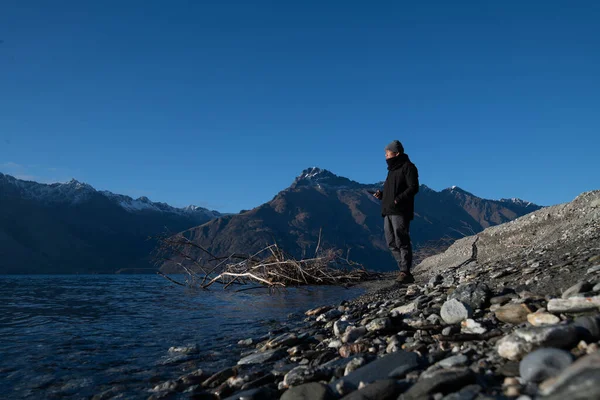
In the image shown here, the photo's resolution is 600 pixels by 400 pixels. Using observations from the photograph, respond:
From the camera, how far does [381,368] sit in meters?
3.01

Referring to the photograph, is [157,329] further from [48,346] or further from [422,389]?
[422,389]

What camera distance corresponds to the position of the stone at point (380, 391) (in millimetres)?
2494

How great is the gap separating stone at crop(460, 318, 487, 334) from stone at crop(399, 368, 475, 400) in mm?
1195

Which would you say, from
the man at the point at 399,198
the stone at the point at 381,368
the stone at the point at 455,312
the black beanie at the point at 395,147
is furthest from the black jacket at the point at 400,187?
the stone at the point at 381,368

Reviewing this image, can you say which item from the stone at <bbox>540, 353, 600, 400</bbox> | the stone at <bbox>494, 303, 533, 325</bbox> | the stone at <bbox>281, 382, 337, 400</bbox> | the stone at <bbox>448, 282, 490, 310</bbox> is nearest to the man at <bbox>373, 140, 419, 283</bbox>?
the stone at <bbox>448, 282, 490, 310</bbox>

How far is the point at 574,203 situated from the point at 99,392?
11373 mm

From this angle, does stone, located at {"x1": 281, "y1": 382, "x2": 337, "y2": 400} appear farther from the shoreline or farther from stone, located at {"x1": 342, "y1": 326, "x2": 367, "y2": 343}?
stone, located at {"x1": 342, "y1": 326, "x2": 367, "y2": 343}

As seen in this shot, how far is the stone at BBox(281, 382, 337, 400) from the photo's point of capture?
2.78m

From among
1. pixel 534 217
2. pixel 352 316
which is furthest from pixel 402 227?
pixel 534 217

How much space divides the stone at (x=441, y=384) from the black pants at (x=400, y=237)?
22.1 ft

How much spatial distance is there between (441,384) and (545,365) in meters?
0.55

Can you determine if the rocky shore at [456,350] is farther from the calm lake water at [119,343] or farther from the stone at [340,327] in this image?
the calm lake water at [119,343]

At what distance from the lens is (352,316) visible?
19.9ft

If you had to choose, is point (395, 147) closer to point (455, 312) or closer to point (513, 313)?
point (455, 312)
